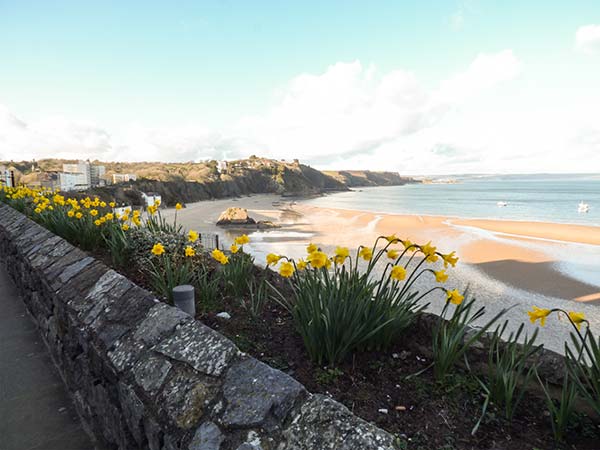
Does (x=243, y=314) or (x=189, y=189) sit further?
(x=189, y=189)

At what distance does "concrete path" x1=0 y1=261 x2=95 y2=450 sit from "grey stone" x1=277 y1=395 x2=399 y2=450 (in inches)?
64.3

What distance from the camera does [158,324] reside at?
1685 millimetres

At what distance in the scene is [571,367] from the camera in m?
1.61

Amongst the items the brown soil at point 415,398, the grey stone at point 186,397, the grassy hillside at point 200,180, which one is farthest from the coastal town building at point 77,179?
the grey stone at point 186,397

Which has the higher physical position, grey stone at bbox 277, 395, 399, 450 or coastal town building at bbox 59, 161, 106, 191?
coastal town building at bbox 59, 161, 106, 191

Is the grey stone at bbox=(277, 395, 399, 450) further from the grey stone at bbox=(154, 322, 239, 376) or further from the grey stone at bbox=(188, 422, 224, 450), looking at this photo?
the grey stone at bbox=(154, 322, 239, 376)

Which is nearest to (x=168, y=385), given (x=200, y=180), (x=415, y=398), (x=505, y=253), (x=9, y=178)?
(x=415, y=398)

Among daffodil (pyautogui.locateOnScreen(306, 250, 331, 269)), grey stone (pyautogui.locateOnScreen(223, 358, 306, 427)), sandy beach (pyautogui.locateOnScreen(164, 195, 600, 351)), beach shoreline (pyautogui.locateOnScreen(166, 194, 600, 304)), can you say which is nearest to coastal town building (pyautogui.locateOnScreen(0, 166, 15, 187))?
sandy beach (pyautogui.locateOnScreen(164, 195, 600, 351))

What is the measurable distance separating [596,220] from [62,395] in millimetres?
37741

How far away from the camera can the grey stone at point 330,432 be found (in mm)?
1022

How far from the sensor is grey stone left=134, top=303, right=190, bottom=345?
1620mm

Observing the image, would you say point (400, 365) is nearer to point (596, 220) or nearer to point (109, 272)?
point (109, 272)

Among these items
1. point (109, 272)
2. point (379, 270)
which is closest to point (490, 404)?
point (109, 272)

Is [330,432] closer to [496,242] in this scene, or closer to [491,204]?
[496,242]
